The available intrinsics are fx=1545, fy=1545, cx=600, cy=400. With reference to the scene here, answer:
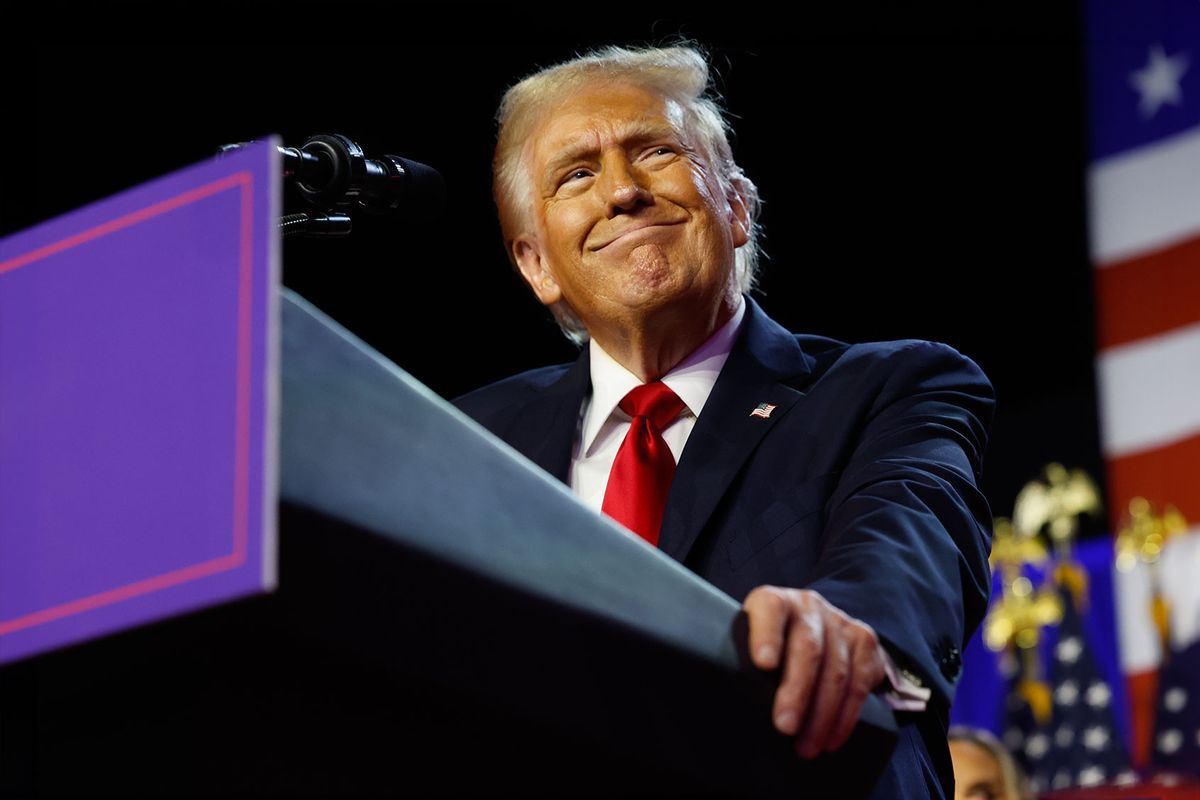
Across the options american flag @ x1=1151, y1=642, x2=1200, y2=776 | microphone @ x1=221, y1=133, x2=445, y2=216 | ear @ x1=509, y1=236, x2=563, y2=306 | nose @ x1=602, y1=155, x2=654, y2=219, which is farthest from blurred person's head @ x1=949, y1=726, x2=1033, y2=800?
microphone @ x1=221, y1=133, x2=445, y2=216

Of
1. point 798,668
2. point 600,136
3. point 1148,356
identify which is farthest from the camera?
point 1148,356

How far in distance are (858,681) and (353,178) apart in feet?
2.35

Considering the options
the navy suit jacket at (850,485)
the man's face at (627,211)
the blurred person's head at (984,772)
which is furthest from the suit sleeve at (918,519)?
the blurred person's head at (984,772)

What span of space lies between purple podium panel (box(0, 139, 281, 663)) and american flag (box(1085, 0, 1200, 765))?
535cm

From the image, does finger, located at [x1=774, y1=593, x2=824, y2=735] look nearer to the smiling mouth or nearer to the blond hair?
the smiling mouth

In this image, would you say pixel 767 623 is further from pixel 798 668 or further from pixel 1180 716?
pixel 1180 716

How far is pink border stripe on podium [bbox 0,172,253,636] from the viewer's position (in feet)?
1.95

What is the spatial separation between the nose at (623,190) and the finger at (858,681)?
109cm

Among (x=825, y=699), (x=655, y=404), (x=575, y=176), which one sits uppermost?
(x=575, y=176)

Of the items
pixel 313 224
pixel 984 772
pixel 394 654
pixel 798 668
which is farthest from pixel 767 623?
pixel 984 772

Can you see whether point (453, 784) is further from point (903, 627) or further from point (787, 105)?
point (787, 105)

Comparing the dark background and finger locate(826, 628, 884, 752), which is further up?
the dark background

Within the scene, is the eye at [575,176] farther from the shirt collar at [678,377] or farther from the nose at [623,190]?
the shirt collar at [678,377]

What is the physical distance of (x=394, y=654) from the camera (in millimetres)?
667
